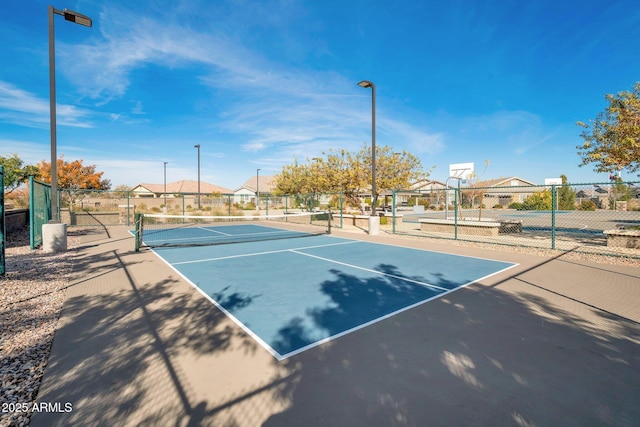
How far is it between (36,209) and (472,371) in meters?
15.6

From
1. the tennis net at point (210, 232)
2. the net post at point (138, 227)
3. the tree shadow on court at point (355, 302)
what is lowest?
the tree shadow on court at point (355, 302)

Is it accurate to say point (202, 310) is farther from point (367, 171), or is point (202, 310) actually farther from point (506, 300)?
point (367, 171)

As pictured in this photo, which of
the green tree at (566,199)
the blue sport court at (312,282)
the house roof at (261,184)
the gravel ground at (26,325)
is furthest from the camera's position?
the house roof at (261,184)

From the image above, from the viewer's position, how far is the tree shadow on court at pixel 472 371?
9.26 ft

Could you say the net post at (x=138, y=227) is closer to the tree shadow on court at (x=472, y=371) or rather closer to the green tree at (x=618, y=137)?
the tree shadow on court at (x=472, y=371)

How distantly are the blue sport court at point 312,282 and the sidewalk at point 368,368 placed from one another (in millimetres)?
344

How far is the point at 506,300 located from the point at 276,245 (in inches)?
349

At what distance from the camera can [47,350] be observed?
399cm

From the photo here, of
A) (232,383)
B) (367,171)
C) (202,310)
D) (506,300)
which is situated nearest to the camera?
(232,383)

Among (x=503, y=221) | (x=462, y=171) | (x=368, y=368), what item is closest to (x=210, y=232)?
(x=368, y=368)

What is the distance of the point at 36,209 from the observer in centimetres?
1213

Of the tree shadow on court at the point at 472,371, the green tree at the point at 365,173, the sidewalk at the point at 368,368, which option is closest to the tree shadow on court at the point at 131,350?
the sidewalk at the point at 368,368

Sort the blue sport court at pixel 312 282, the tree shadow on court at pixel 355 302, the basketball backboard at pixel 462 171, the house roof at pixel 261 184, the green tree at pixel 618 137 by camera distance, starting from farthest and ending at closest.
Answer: the house roof at pixel 261 184 < the basketball backboard at pixel 462 171 < the green tree at pixel 618 137 < the blue sport court at pixel 312 282 < the tree shadow on court at pixel 355 302

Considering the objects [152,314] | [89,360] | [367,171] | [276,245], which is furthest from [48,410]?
[367,171]
